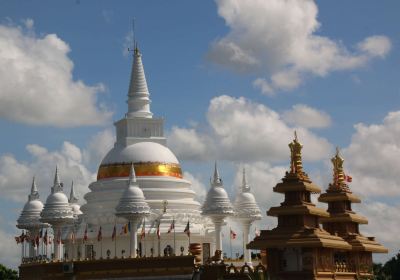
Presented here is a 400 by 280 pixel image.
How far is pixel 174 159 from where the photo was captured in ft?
392

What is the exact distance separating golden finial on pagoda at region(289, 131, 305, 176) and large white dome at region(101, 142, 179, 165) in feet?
73.3

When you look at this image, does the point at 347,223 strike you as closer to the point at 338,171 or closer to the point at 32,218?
the point at 338,171

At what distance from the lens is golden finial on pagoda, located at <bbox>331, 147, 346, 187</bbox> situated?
365 feet

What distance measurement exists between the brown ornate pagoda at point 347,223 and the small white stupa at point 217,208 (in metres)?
10.6

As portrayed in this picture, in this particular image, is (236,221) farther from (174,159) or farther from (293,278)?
(293,278)

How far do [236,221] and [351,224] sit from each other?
14657 millimetres

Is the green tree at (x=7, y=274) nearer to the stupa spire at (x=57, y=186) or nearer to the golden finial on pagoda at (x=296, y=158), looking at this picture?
the stupa spire at (x=57, y=186)

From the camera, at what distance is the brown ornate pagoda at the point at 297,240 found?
92125 mm

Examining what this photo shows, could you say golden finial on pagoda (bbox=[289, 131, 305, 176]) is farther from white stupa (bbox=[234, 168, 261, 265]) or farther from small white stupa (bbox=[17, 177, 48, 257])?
small white stupa (bbox=[17, 177, 48, 257])

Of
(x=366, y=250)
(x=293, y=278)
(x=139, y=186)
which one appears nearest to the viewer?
(x=293, y=278)

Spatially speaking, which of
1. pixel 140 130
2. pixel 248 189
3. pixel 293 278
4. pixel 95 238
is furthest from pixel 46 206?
pixel 293 278

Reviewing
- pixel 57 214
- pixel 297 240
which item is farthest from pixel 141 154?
pixel 297 240

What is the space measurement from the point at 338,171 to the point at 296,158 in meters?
14.5

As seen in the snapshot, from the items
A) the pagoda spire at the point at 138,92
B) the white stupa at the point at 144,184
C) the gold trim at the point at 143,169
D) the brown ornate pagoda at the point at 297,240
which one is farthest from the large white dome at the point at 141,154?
the brown ornate pagoda at the point at 297,240
